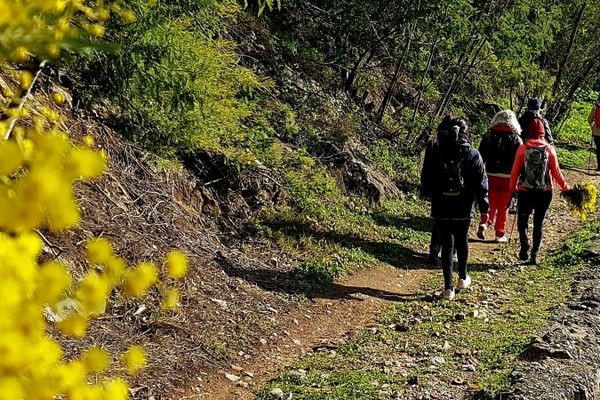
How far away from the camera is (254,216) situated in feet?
28.2

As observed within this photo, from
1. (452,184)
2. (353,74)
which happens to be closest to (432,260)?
(452,184)

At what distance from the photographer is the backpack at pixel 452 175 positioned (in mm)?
7363

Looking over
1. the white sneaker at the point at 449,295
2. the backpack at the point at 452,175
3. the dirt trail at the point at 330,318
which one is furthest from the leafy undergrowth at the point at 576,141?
the white sneaker at the point at 449,295

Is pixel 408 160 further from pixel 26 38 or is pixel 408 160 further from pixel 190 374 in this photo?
pixel 26 38

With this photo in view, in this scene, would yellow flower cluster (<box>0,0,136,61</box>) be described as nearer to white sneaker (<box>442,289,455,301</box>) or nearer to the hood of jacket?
white sneaker (<box>442,289,455,301</box>)

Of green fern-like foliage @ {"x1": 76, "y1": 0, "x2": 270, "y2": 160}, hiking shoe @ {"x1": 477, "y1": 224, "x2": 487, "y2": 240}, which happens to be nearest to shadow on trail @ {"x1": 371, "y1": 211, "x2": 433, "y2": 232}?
hiking shoe @ {"x1": 477, "y1": 224, "x2": 487, "y2": 240}

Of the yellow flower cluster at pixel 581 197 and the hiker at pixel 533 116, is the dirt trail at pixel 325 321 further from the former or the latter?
the hiker at pixel 533 116

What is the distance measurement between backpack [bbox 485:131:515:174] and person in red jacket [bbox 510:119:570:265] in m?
0.59

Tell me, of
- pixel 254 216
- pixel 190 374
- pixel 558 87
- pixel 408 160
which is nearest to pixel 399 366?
pixel 190 374

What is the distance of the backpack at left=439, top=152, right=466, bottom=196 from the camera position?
24.2 feet

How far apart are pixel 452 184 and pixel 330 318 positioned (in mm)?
1963

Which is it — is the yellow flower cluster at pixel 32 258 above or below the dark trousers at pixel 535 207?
above

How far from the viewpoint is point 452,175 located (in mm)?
7379

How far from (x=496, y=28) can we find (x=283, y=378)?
34.3 feet
